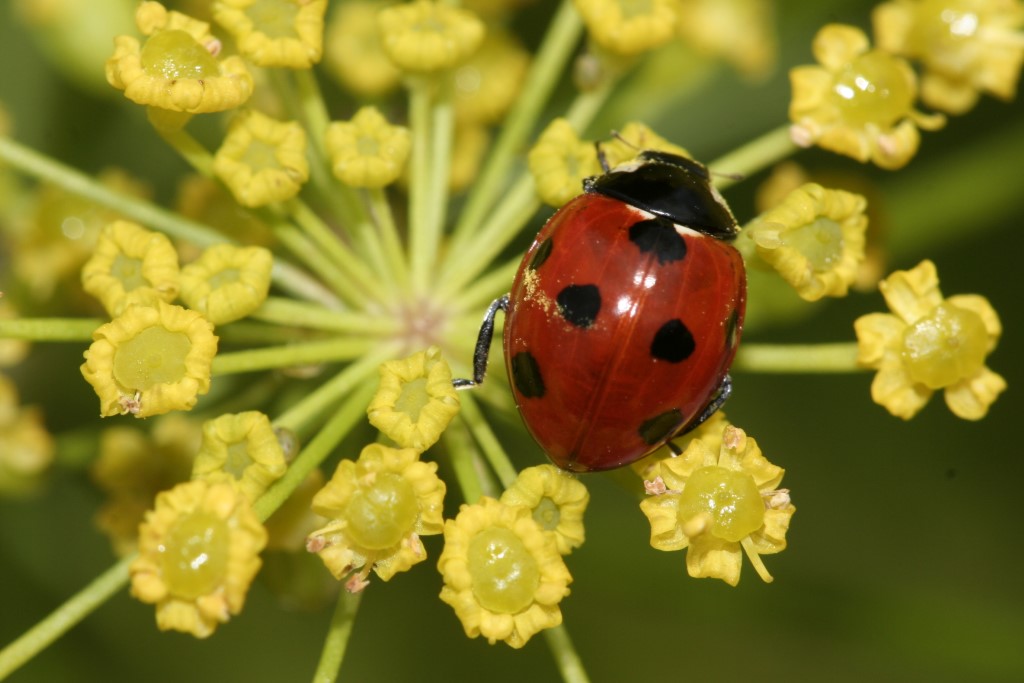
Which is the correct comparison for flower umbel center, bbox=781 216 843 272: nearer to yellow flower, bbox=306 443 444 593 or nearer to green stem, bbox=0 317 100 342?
yellow flower, bbox=306 443 444 593

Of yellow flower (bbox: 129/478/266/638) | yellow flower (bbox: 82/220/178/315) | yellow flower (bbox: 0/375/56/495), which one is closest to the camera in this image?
yellow flower (bbox: 129/478/266/638)

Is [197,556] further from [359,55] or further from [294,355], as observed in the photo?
[359,55]

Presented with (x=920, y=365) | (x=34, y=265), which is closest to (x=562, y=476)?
(x=920, y=365)

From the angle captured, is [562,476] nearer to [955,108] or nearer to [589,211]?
[589,211]

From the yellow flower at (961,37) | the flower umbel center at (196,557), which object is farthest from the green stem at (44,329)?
the yellow flower at (961,37)

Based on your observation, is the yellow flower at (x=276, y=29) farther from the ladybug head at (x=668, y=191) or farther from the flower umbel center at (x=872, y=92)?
the flower umbel center at (x=872, y=92)


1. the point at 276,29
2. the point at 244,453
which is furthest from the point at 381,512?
the point at 276,29

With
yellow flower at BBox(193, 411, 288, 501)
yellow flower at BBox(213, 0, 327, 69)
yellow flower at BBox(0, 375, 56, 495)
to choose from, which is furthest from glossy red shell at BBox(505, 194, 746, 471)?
yellow flower at BBox(0, 375, 56, 495)
